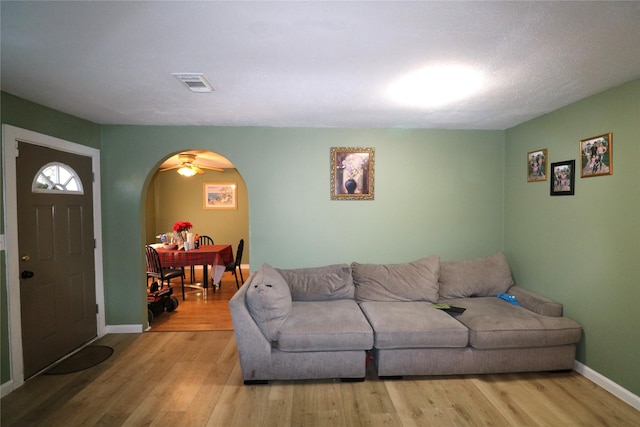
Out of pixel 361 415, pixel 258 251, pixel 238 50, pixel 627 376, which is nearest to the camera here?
pixel 238 50

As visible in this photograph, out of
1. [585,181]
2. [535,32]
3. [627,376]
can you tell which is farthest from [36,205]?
[627,376]

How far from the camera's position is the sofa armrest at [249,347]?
9.28 feet

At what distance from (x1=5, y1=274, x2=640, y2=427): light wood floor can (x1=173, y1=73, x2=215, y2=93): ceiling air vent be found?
2376 millimetres

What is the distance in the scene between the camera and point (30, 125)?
117 inches

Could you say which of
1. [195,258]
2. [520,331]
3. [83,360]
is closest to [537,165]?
[520,331]

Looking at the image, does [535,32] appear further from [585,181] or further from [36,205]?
[36,205]

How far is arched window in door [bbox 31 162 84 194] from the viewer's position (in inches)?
121

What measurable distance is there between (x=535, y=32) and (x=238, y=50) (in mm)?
1602

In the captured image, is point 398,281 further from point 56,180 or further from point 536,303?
point 56,180

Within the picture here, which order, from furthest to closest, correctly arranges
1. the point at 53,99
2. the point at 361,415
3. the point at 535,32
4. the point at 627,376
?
the point at 53,99, the point at 627,376, the point at 361,415, the point at 535,32

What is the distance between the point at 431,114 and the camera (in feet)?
11.2

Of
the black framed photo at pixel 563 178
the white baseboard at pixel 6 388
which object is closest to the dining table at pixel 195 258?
the white baseboard at pixel 6 388

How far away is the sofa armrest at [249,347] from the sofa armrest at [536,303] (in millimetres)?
2522

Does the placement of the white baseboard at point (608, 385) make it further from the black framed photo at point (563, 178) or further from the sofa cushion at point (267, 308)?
the sofa cushion at point (267, 308)
